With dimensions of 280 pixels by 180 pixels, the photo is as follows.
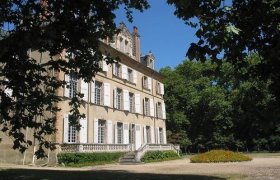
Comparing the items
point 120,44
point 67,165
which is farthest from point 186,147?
point 67,165

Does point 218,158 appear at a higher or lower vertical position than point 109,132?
lower

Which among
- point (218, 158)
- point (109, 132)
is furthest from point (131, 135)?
point (218, 158)

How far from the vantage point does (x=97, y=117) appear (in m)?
24.5

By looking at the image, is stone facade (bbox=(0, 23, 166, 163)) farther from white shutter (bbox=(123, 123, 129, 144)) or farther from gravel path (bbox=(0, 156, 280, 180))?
gravel path (bbox=(0, 156, 280, 180))

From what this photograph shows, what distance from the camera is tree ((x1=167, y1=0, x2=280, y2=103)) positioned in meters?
5.62

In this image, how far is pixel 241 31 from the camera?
5.81 meters

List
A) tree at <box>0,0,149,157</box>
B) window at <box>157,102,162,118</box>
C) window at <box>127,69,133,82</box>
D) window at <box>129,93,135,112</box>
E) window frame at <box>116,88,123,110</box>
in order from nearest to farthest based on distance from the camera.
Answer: tree at <box>0,0,149,157</box>, window frame at <box>116,88,123,110</box>, window at <box>129,93,135,112</box>, window at <box>127,69,133,82</box>, window at <box>157,102,162,118</box>

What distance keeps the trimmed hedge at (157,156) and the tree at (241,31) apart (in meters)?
19.4

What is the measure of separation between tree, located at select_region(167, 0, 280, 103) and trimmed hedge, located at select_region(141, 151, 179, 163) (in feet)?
63.7

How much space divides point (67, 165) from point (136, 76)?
12.5m

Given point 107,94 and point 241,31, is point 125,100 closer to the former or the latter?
point 107,94

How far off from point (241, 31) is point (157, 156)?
2226 cm

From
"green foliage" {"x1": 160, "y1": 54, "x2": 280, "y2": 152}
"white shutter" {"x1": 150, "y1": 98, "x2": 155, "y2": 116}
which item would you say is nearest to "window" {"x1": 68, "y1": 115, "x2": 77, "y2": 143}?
"white shutter" {"x1": 150, "y1": 98, "x2": 155, "y2": 116}

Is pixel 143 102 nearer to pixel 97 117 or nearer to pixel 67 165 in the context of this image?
pixel 97 117
